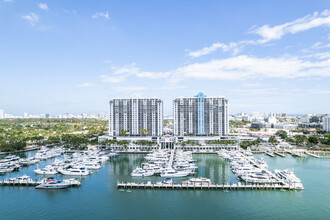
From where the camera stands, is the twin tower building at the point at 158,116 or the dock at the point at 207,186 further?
the twin tower building at the point at 158,116

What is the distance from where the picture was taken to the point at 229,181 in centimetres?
2286

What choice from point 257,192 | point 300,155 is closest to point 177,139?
point 300,155

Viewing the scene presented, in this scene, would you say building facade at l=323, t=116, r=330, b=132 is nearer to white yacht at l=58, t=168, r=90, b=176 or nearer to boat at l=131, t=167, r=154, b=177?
boat at l=131, t=167, r=154, b=177

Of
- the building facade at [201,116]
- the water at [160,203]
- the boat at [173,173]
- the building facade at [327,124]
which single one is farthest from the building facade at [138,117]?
the building facade at [327,124]

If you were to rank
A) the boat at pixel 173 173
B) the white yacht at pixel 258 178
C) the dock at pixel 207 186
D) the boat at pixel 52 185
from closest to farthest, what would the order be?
1. the dock at pixel 207 186
2. the boat at pixel 52 185
3. the white yacht at pixel 258 178
4. the boat at pixel 173 173

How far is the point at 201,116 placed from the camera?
47812 millimetres

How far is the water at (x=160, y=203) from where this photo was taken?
15922mm

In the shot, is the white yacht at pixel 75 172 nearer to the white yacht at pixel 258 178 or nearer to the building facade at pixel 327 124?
the white yacht at pixel 258 178

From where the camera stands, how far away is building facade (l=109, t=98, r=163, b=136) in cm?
4731

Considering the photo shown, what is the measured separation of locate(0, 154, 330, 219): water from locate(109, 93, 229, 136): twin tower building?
23776 mm

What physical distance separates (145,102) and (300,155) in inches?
1139

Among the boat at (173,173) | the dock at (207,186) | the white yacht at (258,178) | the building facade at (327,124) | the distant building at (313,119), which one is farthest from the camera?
the distant building at (313,119)

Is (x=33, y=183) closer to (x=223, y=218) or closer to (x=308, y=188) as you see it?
(x=223, y=218)

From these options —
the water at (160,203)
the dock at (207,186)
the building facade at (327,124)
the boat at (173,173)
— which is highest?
the building facade at (327,124)
